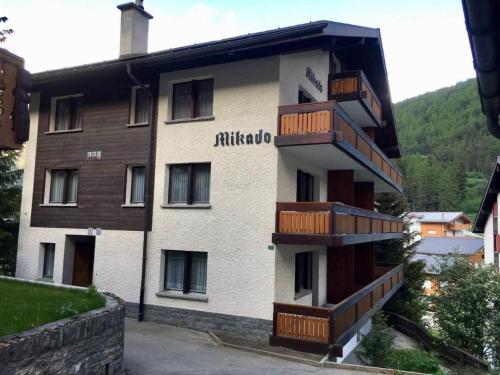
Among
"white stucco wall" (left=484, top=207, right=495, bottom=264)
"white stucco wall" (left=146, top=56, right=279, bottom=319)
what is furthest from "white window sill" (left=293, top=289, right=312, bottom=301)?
"white stucco wall" (left=484, top=207, right=495, bottom=264)

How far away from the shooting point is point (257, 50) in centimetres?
1375

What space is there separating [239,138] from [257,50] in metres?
2.76

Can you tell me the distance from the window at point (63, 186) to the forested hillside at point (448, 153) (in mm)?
89329

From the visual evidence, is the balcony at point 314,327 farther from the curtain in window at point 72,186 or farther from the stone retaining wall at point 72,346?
the curtain in window at point 72,186

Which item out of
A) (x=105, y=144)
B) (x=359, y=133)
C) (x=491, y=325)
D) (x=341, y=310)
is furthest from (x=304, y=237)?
(x=491, y=325)

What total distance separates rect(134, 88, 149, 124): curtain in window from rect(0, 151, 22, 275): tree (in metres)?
7.02

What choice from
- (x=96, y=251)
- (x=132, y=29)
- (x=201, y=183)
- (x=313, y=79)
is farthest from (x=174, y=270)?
(x=132, y=29)

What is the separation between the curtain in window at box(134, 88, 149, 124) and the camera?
54.9 feet

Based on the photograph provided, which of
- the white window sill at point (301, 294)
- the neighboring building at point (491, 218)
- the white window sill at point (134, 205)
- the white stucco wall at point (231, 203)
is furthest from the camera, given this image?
the neighboring building at point (491, 218)

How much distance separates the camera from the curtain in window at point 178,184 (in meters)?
15.8

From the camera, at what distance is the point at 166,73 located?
53.0ft

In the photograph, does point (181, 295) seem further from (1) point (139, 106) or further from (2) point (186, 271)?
(1) point (139, 106)

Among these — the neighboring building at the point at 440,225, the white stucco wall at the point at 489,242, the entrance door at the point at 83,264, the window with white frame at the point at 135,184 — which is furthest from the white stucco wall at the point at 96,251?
the neighboring building at the point at 440,225

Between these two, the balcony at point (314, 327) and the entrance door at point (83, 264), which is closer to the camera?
the balcony at point (314, 327)
